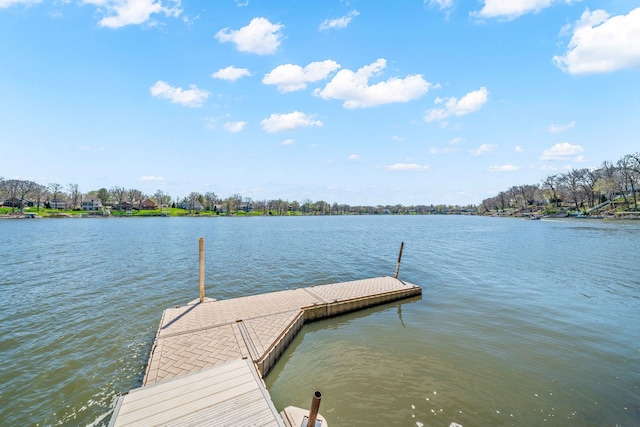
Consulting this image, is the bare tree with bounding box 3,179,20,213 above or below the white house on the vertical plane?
above

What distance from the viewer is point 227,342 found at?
8812 millimetres

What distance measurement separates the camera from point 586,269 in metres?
23.1

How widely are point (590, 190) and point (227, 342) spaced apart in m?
155

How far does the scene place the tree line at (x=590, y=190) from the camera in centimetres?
9129

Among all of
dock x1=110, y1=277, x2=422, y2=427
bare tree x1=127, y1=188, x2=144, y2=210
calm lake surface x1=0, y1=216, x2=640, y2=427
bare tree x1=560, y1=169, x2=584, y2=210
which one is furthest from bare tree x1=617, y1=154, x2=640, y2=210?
bare tree x1=127, y1=188, x2=144, y2=210

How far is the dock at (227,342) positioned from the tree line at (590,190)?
392 feet

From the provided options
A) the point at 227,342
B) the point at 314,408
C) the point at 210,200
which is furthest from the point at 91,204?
the point at 314,408

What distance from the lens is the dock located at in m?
5.55

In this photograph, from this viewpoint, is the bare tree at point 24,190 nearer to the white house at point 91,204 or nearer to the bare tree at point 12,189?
the bare tree at point 12,189

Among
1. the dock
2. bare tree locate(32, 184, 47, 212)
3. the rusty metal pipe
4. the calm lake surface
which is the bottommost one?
the calm lake surface

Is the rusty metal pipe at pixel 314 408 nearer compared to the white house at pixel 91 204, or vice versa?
the rusty metal pipe at pixel 314 408

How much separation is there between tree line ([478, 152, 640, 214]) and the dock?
11950cm

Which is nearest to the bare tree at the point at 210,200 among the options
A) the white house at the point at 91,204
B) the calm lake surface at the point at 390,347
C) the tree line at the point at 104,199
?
the tree line at the point at 104,199

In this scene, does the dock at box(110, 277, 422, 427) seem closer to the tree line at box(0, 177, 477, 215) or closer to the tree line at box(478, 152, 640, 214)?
the tree line at box(478, 152, 640, 214)
